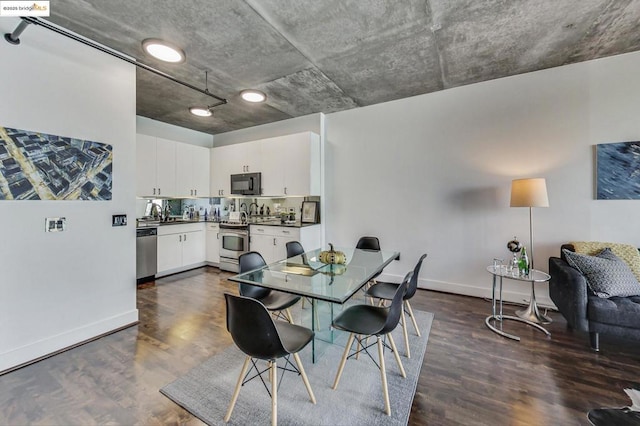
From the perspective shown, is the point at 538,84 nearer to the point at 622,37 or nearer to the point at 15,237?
the point at 622,37

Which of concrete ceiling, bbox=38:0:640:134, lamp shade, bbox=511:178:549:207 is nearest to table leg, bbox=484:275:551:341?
lamp shade, bbox=511:178:549:207

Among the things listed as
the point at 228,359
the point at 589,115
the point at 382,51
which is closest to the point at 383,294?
the point at 228,359

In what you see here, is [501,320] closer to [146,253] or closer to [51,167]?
[51,167]

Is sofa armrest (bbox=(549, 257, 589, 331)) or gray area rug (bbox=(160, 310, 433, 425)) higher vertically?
sofa armrest (bbox=(549, 257, 589, 331))

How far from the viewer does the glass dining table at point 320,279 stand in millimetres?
1884

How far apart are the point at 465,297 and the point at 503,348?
1.28 meters

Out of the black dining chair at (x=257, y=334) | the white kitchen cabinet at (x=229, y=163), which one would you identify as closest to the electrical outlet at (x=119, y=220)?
the black dining chair at (x=257, y=334)

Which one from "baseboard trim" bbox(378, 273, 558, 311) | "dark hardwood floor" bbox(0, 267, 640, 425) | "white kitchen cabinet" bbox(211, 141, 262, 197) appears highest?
"white kitchen cabinet" bbox(211, 141, 262, 197)

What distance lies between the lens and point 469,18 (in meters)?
2.22

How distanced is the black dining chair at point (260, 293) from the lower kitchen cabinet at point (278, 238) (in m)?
1.66

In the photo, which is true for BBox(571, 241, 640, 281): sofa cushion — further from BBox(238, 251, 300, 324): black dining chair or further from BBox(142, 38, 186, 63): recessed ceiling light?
BBox(142, 38, 186, 63): recessed ceiling light

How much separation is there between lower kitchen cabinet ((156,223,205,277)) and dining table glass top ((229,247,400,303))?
2.95 metres

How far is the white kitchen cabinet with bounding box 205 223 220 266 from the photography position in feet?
16.8

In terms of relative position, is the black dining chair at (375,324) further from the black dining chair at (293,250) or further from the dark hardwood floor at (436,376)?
the black dining chair at (293,250)
